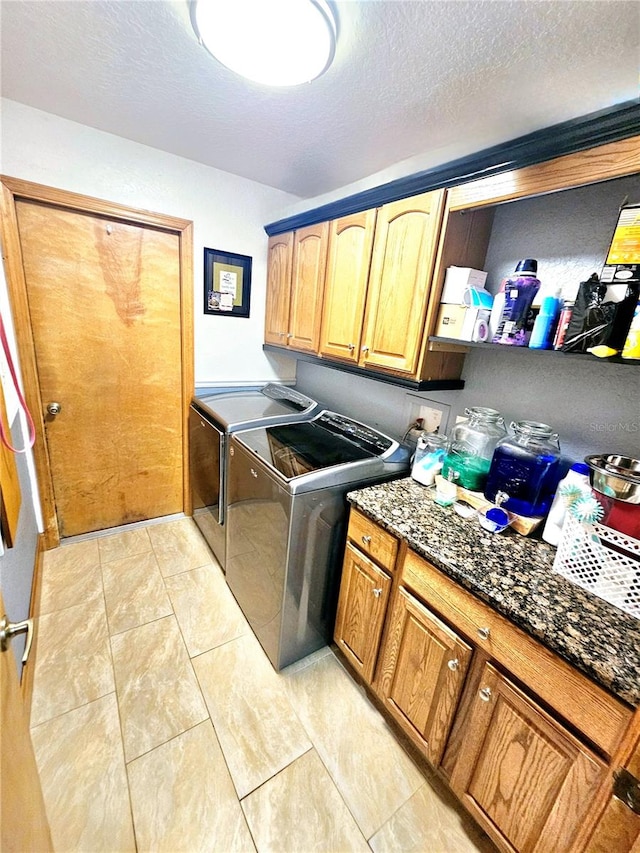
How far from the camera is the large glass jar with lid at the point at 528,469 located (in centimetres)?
118

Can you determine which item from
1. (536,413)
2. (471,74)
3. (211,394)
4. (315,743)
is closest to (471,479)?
(536,413)

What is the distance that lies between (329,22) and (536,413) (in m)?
1.41

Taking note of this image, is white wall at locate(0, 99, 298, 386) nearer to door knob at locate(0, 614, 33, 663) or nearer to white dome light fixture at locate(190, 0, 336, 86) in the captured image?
white dome light fixture at locate(190, 0, 336, 86)

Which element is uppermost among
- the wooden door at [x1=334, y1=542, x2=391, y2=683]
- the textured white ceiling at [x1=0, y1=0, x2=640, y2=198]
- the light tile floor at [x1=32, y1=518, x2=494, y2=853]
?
the textured white ceiling at [x1=0, y1=0, x2=640, y2=198]

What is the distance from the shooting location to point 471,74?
1.10 meters

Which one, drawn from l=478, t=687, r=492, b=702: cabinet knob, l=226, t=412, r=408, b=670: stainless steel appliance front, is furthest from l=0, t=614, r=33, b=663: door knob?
l=478, t=687, r=492, b=702: cabinet knob

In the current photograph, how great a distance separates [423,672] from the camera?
3.77 feet

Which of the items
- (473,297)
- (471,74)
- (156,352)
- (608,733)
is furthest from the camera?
(156,352)

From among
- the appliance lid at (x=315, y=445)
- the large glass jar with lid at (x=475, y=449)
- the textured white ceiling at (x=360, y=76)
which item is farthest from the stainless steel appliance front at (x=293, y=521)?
the textured white ceiling at (x=360, y=76)

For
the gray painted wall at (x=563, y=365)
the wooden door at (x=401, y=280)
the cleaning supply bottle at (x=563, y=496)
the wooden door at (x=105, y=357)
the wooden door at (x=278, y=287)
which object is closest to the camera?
the cleaning supply bottle at (x=563, y=496)

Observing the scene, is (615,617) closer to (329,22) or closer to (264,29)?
(329,22)

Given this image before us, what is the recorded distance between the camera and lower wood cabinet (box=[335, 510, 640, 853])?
761 mm

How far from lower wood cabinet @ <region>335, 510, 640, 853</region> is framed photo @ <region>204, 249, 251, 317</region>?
1721 millimetres

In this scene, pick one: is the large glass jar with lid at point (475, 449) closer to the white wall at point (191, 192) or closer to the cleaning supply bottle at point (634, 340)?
the cleaning supply bottle at point (634, 340)
